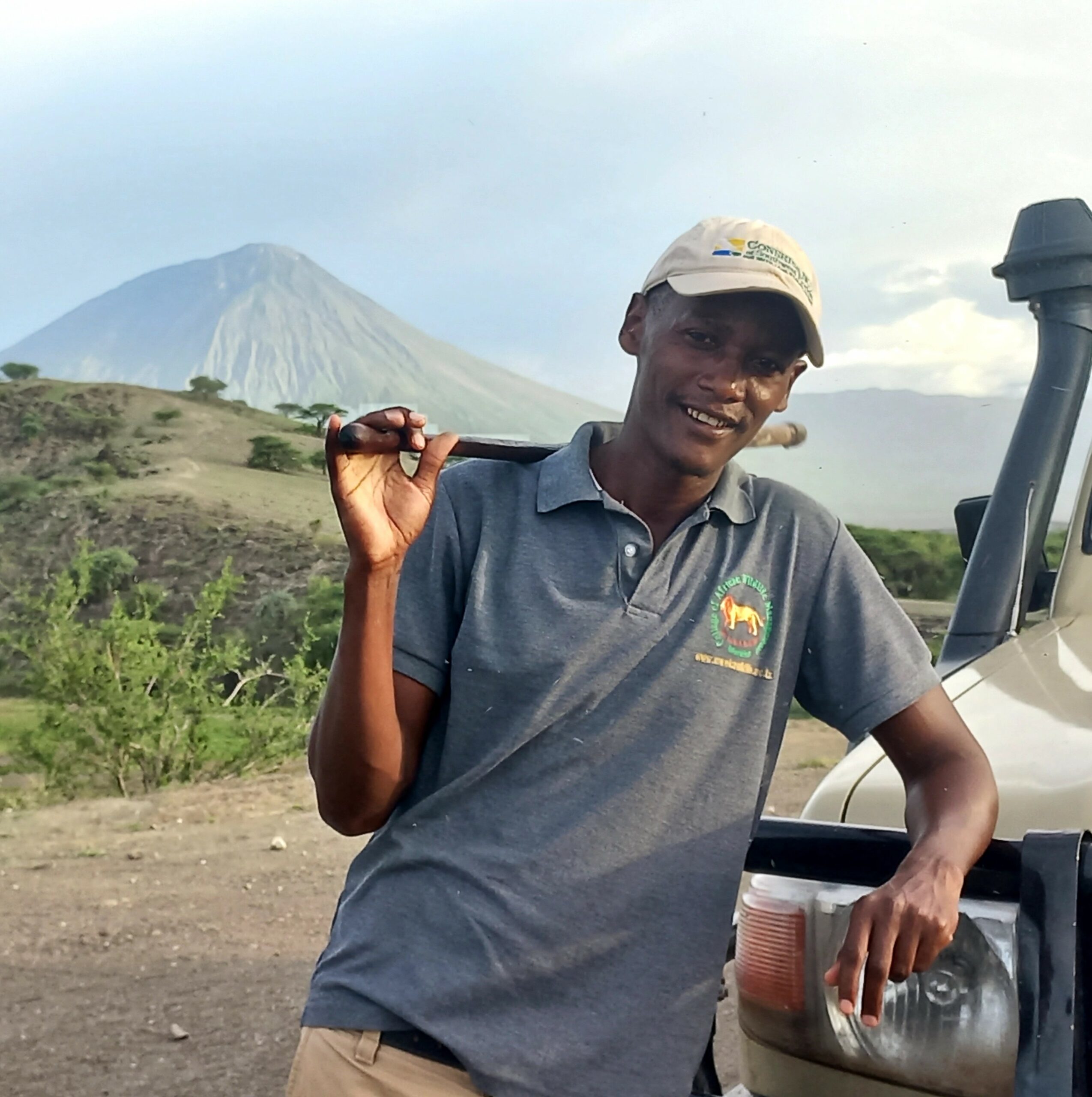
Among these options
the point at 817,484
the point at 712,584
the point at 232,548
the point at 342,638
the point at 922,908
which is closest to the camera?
the point at 922,908

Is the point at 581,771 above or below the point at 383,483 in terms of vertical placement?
below

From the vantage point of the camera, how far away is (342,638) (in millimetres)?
1488

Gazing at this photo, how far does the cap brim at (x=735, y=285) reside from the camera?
164 centimetres

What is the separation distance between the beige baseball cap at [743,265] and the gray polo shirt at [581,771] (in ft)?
0.88

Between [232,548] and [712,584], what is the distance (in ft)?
27.1

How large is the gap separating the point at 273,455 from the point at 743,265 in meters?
8.39

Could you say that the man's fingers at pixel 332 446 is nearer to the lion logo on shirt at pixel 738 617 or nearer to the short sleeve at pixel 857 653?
the lion logo on shirt at pixel 738 617

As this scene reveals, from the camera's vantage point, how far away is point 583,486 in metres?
1.67

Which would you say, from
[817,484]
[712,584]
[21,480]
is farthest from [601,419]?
[21,480]

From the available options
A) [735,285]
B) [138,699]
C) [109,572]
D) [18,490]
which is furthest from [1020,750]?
[18,490]

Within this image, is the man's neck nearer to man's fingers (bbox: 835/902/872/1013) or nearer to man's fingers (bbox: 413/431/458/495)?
man's fingers (bbox: 413/431/458/495)

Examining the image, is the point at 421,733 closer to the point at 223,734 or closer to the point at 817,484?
the point at 817,484

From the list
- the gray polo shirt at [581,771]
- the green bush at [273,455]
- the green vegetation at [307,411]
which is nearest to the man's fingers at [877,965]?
the gray polo shirt at [581,771]

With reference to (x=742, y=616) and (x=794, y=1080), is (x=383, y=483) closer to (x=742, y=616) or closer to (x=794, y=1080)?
(x=742, y=616)
